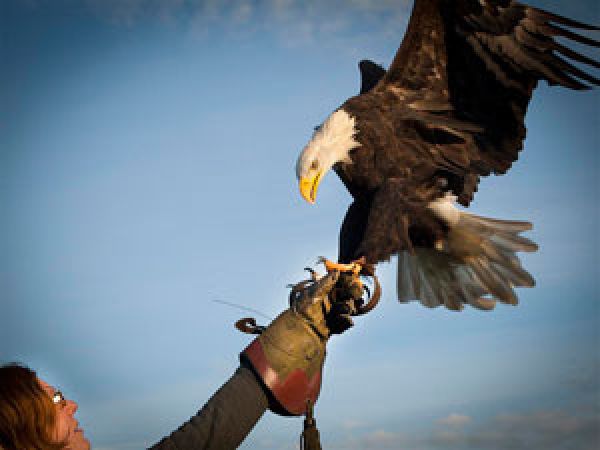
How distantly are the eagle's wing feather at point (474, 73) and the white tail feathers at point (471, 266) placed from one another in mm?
311

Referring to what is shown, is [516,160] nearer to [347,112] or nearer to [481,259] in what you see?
[481,259]

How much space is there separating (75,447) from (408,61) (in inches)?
92.0

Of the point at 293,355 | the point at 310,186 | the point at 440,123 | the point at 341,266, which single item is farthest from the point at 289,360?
the point at 440,123

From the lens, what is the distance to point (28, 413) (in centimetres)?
112

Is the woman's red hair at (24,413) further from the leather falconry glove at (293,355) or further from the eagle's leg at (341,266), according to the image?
the eagle's leg at (341,266)

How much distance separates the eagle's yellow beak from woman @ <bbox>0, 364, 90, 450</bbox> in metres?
1.84

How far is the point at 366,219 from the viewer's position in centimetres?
300

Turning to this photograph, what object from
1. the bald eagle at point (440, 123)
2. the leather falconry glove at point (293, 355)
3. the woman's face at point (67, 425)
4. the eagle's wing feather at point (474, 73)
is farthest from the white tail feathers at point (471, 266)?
the woman's face at point (67, 425)

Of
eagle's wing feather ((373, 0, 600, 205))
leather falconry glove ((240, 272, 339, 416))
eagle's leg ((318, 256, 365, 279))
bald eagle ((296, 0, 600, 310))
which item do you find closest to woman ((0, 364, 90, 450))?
leather falconry glove ((240, 272, 339, 416))

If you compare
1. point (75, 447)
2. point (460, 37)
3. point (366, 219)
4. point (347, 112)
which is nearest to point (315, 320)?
point (75, 447)

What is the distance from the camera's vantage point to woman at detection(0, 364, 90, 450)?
1.11 meters

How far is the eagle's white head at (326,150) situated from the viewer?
2.96 metres

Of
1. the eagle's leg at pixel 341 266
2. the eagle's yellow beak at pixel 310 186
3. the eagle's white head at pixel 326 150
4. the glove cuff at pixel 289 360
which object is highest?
the eagle's white head at pixel 326 150

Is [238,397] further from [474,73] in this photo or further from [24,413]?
[474,73]
